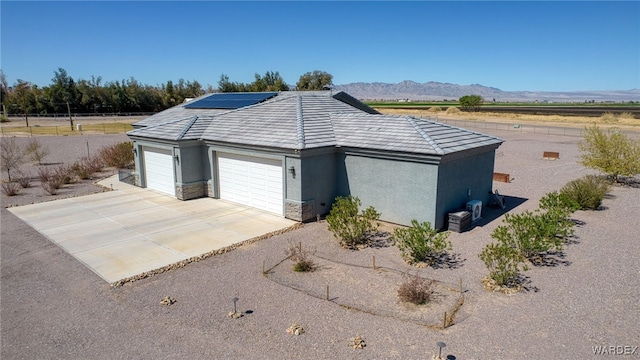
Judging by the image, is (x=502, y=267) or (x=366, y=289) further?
(x=366, y=289)

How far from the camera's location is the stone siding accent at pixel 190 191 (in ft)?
58.7

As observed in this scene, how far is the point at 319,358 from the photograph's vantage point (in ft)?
23.2

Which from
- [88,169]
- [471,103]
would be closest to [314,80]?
[471,103]

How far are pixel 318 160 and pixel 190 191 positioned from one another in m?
6.55

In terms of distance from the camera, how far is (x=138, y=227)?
14.3 meters

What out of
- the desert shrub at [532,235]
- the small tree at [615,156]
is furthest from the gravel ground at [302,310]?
the small tree at [615,156]

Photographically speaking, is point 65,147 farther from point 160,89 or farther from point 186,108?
point 160,89

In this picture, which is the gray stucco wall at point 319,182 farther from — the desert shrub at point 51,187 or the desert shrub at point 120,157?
the desert shrub at point 120,157

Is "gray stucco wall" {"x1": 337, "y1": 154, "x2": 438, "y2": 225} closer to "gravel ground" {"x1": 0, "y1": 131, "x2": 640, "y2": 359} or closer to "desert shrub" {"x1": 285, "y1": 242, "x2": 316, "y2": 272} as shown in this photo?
"gravel ground" {"x1": 0, "y1": 131, "x2": 640, "y2": 359}

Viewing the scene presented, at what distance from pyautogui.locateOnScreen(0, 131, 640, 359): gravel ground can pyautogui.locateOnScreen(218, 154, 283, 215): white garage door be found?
10.8 ft

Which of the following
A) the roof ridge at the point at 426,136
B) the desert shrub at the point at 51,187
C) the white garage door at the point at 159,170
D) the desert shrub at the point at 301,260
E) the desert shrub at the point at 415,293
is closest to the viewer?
the desert shrub at the point at 415,293

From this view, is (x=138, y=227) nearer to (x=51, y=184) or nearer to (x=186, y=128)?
(x=186, y=128)

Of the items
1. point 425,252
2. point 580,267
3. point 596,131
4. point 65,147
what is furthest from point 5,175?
point 596,131

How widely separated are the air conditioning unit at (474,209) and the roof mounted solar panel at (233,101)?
505 inches
